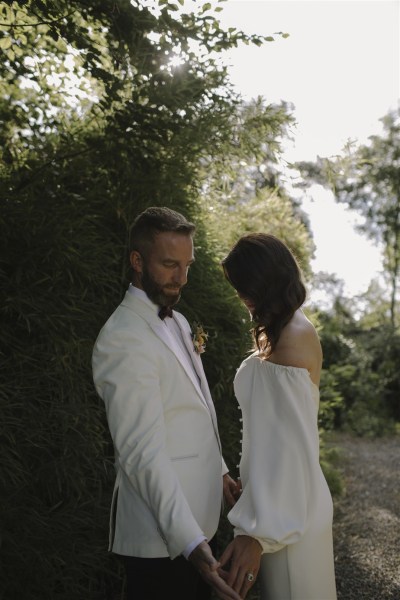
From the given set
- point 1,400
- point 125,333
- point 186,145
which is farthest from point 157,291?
point 186,145

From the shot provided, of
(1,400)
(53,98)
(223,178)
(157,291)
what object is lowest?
(1,400)

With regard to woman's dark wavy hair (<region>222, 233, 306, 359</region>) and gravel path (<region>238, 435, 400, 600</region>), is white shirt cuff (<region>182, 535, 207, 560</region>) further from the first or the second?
gravel path (<region>238, 435, 400, 600</region>)

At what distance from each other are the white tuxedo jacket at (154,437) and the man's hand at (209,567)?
42 millimetres

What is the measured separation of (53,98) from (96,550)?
294 cm

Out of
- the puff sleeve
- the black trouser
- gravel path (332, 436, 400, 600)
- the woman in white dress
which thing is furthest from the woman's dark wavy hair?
gravel path (332, 436, 400, 600)

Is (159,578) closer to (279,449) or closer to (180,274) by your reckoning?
(279,449)

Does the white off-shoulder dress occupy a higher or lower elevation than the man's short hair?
lower

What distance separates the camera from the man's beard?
2201 mm

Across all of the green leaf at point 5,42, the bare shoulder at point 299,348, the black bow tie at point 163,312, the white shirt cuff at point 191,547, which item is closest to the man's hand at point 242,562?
the white shirt cuff at point 191,547

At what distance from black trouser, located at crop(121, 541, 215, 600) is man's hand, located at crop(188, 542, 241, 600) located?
0.23 metres

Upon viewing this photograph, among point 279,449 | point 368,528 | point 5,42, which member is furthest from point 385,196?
point 279,449

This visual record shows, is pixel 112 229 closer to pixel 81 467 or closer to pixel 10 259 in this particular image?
pixel 10 259

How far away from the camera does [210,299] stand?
3.96 meters

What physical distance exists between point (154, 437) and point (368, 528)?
3.99 m
